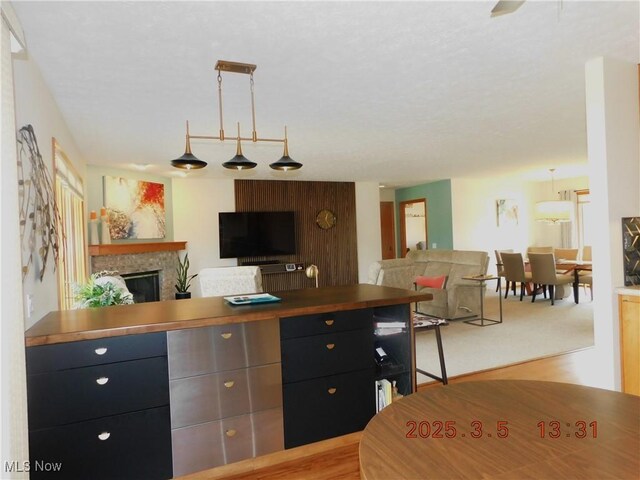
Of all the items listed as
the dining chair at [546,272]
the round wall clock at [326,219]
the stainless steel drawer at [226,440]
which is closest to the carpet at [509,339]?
the dining chair at [546,272]

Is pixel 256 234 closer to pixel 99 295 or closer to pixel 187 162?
pixel 99 295

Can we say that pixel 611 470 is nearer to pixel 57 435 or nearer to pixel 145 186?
pixel 57 435

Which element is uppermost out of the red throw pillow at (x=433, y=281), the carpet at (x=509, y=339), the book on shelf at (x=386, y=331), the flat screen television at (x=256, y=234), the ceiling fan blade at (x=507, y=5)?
the ceiling fan blade at (x=507, y=5)

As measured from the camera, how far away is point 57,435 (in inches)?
73.9

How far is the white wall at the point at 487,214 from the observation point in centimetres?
873

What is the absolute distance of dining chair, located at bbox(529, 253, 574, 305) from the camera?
6.78 meters

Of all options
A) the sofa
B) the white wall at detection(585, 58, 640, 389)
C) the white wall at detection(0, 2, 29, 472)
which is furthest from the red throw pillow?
the white wall at detection(0, 2, 29, 472)

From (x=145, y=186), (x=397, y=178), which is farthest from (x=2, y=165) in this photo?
(x=397, y=178)

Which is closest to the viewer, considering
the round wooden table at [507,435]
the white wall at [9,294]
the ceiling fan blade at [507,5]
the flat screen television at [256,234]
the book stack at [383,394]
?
the round wooden table at [507,435]

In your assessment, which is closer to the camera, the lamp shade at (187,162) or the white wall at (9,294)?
the white wall at (9,294)

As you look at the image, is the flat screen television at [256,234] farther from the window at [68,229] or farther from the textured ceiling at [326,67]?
the window at [68,229]

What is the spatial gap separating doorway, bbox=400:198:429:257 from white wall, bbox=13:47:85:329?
864 centimetres

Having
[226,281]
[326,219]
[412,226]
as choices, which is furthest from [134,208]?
[412,226]

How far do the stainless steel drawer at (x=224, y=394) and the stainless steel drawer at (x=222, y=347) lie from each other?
4 cm
